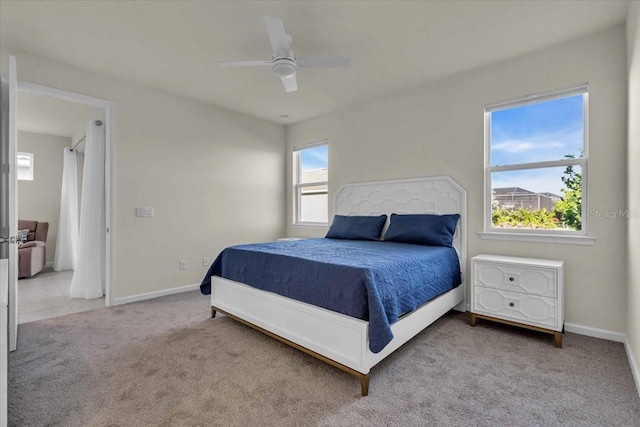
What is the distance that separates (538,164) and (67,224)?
7068 millimetres

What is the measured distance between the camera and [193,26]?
2.45 m

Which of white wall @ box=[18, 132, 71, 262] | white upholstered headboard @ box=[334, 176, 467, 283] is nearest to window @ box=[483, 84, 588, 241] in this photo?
white upholstered headboard @ box=[334, 176, 467, 283]

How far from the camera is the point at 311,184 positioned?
16.4 feet

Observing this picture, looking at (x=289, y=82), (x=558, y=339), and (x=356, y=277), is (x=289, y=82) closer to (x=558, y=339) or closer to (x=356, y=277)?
(x=356, y=277)

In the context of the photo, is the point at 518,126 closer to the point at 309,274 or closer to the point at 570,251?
the point at 570,251

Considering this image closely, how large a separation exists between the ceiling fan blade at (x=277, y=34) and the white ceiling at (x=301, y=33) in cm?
28

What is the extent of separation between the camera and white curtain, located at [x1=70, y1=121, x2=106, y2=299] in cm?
376

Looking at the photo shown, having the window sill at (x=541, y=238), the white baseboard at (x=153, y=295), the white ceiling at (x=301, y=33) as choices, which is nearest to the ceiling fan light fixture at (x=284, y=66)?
the white ceiling at (x=301, y=33)

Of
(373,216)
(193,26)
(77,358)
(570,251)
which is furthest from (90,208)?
(570,251)

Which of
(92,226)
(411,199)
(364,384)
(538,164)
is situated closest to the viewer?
(364,384)

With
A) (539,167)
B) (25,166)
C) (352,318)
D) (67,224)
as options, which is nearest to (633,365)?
(539,167)

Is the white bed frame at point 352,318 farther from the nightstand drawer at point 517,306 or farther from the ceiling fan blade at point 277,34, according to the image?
the ceiling fan blade at point 277,34

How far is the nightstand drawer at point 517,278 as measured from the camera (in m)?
2.43

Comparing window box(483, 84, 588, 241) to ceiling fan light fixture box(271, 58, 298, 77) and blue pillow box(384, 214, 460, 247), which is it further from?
ceiling fan light fixture box(271, 58, 298, 77)
